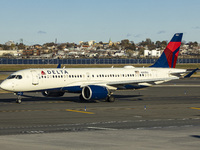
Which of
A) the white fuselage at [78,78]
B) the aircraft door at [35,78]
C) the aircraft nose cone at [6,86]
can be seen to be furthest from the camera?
the aircraft door at [35,78]

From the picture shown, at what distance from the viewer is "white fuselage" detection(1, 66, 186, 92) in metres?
48.0

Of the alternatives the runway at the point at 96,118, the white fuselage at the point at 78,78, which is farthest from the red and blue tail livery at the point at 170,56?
the runway at the point at 96,118

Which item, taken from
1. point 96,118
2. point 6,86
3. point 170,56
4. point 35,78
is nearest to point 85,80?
point 35,78

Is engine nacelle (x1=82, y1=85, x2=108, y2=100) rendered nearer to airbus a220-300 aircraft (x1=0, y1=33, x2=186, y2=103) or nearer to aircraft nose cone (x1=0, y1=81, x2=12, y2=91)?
airbus a220-300 aircraft (x1=0, y1=33, x2=186, y2=103)

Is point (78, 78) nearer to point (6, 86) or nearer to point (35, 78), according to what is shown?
point (35, 78)

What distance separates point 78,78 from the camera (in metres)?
51.1

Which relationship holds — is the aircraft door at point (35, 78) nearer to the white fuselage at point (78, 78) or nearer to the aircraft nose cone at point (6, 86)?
the white fuselage at point (78, 78)

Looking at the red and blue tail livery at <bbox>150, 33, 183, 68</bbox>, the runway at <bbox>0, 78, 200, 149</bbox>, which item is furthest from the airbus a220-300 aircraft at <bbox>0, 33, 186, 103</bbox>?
the runway at <bbox>0, 78, 200, 149</bbox>

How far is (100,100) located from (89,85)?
3.81 meters

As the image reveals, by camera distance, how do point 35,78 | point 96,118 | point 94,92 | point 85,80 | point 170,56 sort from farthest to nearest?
point 170,56 < point 85,80 < point 35,78 < point 94,92 < point 96,118

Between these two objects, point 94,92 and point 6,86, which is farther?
point 94,92

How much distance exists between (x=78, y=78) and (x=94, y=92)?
4122 mm

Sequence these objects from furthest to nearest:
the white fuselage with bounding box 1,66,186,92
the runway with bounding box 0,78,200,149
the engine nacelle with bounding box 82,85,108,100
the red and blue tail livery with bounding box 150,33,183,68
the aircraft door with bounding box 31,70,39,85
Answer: the red and blue tail livery with bounding box 150,33,183,68 → the aircraft door with bounding box 31,70,39,85 → the white fuselage with bounding box 1,66,186,92 → the engine nacelle with bounding box 82,85,108,100 → the runway with bounding box 0,78,200,149

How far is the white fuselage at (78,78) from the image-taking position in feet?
157
